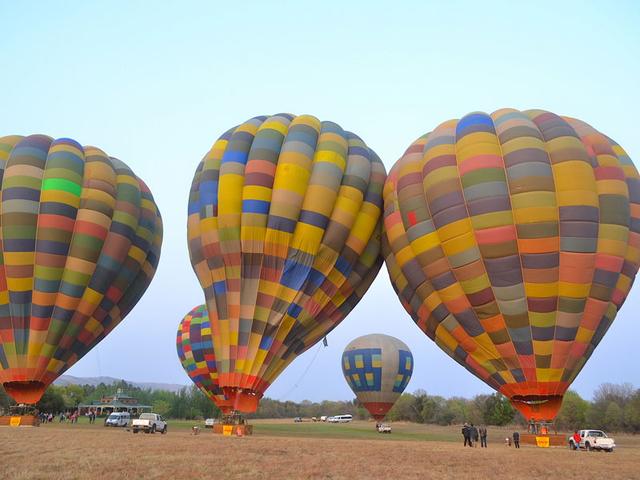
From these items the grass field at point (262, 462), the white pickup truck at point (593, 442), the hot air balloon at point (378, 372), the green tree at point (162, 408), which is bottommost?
the grass field at point (262, 462)

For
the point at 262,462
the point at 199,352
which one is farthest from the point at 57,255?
the point at 199,352

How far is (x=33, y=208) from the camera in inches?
830

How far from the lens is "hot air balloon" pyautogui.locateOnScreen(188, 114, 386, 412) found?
65.1 ft

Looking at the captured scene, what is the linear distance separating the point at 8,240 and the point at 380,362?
74.8ft

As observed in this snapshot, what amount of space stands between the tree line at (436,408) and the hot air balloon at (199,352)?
32.7 metres

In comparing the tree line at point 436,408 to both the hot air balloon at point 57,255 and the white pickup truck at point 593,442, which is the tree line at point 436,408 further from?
the hot air balloon at point 57,255

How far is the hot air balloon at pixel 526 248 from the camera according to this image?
55.8 feet

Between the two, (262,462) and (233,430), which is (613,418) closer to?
(233,430)

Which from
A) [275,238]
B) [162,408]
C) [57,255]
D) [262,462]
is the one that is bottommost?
[262,462]

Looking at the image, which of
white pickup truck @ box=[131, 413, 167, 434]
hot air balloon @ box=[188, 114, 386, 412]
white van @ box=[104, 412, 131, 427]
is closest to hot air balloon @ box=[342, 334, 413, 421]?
white van @ box=[104, 412, 131, 427]

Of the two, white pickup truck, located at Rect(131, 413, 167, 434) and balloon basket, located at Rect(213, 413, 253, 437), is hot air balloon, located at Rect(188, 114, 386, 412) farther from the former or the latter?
white pickup truck, located at Rect(131, 413, 167, 434)

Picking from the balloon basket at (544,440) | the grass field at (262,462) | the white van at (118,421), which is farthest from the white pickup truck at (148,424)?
the balloon basket at (544,440)

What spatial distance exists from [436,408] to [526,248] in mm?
66074

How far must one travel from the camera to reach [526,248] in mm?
17141
